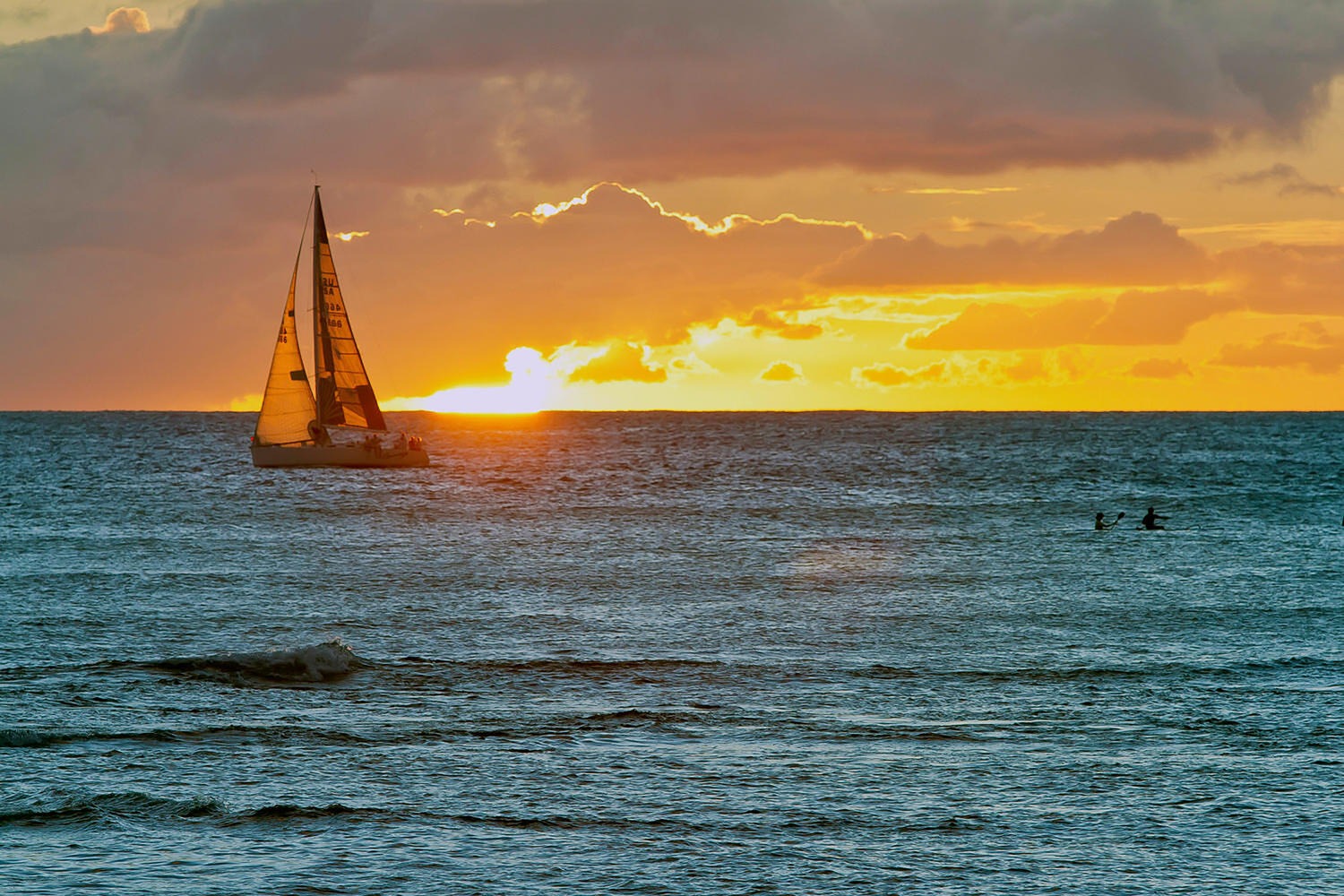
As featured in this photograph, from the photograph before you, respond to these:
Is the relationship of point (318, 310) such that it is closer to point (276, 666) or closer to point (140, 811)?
point (276, 666)

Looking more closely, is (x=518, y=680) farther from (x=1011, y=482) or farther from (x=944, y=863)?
(x=1011, y=482)

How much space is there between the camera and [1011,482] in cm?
8650

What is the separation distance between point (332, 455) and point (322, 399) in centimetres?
544

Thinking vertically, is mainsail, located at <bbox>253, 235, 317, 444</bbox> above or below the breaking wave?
above

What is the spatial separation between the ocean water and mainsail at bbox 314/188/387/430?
38.0 metres

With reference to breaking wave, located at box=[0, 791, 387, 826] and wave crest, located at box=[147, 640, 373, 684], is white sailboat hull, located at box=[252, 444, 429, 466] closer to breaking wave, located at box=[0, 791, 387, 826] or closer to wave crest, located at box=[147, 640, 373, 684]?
wave crest, located at box=[147, 640, 373, 684]

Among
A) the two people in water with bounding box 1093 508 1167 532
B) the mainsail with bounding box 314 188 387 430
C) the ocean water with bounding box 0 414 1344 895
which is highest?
the mainsail with bounding box 314 188 387 430

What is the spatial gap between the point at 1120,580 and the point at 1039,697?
17.9 meters

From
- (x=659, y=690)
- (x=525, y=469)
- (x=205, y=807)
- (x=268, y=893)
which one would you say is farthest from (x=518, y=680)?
(x=525, y=469)

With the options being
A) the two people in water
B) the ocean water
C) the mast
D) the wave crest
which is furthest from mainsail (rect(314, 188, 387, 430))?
the wave crest

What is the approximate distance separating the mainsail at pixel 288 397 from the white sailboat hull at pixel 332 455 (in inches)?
29.1

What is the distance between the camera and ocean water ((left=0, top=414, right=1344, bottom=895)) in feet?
42.2

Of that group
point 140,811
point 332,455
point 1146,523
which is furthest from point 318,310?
point 140,811

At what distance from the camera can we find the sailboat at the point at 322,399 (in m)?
85.2
